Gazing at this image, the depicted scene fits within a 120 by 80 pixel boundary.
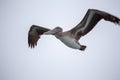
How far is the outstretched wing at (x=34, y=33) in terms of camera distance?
207 cm

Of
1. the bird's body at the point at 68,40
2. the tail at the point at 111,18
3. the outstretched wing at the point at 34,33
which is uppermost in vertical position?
the tail at the point at 111,18

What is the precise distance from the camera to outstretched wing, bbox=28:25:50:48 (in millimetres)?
2072

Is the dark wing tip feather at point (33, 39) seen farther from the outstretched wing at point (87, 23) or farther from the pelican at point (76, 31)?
the outstretched wing at point (87, 23)

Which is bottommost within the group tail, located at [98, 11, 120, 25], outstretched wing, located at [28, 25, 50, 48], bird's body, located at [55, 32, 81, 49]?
bird's body, located at [55, 32, 81, 49]

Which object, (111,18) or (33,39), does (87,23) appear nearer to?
(111,18)

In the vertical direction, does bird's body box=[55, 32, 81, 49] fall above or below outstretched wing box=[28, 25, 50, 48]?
below

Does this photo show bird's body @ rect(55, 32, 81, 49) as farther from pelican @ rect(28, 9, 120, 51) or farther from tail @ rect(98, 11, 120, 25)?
tail @ rect(98, 11, 120, 25)

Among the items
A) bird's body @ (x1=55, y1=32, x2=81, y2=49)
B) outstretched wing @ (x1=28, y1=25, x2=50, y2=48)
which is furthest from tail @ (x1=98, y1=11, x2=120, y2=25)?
outstretched wing @ (x1=28, y1=25, x2=50, y2=48)

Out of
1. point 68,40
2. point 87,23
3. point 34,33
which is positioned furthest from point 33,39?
point 87,23

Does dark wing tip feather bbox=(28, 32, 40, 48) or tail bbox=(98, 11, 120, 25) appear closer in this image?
tail bbox=(98, 11, 120, 25)

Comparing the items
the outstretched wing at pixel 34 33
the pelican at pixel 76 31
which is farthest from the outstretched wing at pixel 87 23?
the outstretched wing at pixel 34 33

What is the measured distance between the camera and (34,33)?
2.11m

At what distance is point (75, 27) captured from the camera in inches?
82.0

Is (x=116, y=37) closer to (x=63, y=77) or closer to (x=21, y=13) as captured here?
(x=63, y=77)
